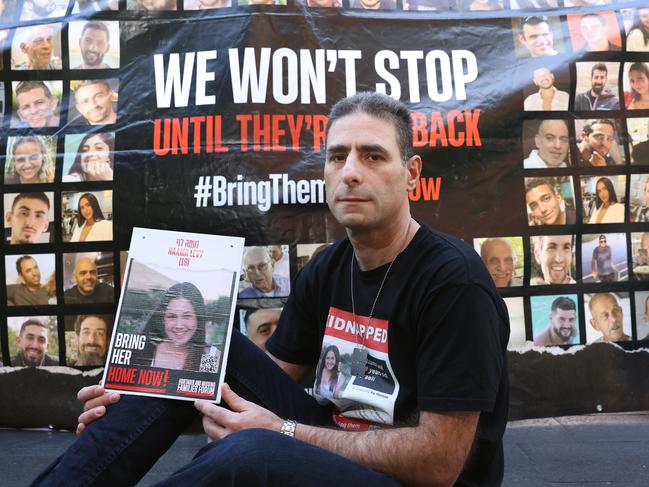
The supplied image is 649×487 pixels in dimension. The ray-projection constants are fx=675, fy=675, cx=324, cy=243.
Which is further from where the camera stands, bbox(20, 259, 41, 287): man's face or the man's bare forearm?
bbox(20, 259, 41, 287): man's face

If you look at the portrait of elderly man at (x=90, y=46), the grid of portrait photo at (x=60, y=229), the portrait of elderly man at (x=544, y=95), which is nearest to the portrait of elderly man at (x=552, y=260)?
the portrait of elderly man at (x=544, y=95)

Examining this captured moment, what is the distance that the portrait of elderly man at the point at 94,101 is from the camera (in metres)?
3.26

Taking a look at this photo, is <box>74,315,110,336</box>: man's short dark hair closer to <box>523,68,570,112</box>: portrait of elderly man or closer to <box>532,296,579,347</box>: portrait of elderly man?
<box>532,296,579,347</box>: portrait of elderly man

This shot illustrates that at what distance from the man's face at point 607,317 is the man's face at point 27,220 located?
2706 millimetres

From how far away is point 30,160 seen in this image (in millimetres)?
3258

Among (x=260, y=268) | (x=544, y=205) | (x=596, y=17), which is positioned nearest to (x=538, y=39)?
(x=596, y=17)

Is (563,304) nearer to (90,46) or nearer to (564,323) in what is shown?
(564,323)

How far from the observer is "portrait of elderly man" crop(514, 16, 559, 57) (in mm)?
3336

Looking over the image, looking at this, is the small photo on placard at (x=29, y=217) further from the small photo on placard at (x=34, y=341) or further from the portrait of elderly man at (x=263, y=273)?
the portrait of elderly man at (x=263, y=273)

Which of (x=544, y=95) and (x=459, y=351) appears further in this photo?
(x=544, y=95)

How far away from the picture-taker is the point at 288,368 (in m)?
2.06

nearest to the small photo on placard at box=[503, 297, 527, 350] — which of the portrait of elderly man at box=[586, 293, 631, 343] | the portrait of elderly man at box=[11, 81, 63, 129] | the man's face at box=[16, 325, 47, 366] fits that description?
the portrait of elderly man at box=[586, 293, 631, 343]

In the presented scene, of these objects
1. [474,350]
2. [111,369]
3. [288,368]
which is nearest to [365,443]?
[474,350]

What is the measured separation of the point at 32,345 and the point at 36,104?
117cm
